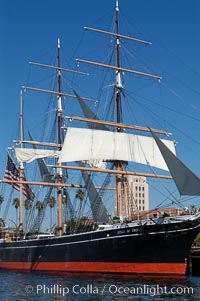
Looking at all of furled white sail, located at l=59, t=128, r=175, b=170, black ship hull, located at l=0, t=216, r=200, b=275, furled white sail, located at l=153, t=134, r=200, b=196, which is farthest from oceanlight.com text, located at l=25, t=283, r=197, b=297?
furled white sail, located at l=59, t=128, r=175, b=170

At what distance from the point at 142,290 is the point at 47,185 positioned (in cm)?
3332

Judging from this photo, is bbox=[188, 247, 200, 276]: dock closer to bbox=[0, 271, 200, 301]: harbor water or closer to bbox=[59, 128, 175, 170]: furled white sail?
bbox=[0, 271, 200, 301]: harbor water

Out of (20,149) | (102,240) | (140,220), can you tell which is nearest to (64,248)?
(102,240)

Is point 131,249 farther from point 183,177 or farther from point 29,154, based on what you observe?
point 29,154

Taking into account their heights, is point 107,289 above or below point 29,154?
below

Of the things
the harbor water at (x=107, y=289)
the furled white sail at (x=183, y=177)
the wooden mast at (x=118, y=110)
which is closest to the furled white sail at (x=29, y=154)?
the wooden mast at (x=118, y=110)

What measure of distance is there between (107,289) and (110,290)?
577 millimetres

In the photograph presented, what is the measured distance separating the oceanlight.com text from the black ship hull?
7.01 m

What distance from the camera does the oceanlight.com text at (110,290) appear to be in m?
28.7

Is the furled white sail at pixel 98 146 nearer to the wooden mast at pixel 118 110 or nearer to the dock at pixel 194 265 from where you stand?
the wooden mast at pixel 118 110

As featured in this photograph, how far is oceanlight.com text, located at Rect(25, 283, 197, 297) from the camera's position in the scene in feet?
94.2

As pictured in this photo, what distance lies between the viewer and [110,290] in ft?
98.3

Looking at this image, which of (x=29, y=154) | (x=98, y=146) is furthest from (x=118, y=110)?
(x=29, y=154)

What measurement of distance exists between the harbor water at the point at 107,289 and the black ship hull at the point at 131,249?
1.98 meters
